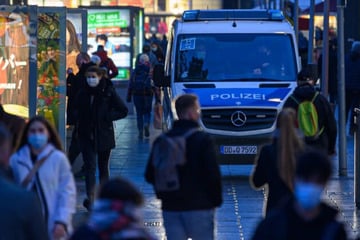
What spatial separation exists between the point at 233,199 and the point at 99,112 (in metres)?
2.37

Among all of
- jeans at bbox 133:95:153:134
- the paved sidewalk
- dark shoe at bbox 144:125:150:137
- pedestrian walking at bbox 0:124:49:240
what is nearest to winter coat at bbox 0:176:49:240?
pedestrian walking at bbox 0:124:49:240

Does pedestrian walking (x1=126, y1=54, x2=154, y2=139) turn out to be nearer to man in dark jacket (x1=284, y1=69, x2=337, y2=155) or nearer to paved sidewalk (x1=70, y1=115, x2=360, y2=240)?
paved sidewalk (x1=70, y1=115, x2=360, y2=240)

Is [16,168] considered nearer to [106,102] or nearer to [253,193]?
[106,102]

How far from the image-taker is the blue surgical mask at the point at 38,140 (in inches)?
304

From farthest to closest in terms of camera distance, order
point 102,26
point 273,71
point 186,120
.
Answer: point 102,26 → point 273,71 → point 186,120

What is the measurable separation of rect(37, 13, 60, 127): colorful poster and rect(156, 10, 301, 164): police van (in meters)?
1.93

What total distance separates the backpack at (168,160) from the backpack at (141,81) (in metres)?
14.3

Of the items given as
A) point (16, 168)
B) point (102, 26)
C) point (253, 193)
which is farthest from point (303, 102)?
point (102, 26)

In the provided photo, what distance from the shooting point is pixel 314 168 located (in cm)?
527

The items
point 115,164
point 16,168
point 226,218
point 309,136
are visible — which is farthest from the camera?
point 115,164

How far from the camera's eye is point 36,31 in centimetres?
1401

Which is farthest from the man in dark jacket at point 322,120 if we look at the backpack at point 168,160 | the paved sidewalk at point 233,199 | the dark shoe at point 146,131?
the dark shoe at point 146,131

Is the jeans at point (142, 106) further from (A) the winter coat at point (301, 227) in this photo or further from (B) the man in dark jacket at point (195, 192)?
(A) the winter coat at point (301, 227)

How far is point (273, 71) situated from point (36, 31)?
14.6 feet
